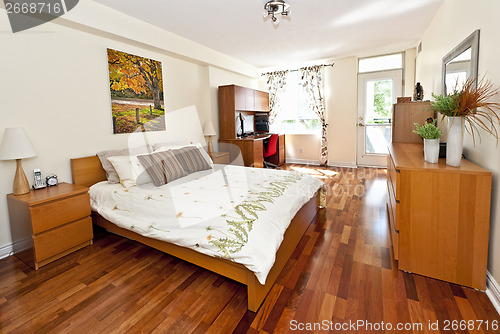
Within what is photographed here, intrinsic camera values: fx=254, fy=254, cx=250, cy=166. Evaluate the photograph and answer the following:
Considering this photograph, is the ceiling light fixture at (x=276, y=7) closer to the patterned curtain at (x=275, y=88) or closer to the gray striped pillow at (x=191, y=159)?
the gray striped pillow at (x=191, y=159)

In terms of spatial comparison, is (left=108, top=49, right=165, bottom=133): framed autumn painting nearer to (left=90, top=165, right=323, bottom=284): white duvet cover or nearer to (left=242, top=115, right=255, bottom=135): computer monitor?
(left=90, top=165, right=323, bottom=284): white duvet cover

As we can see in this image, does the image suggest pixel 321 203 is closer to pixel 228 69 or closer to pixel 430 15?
pixel 430 15

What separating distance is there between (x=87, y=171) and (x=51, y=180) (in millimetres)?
377

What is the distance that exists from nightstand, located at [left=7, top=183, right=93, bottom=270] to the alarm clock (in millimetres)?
68

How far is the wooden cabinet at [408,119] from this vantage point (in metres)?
3.12

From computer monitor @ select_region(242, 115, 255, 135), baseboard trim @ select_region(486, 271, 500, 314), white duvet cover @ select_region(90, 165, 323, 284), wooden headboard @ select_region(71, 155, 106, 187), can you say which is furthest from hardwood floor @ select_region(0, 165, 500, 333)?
computer monitor @ select_region(242, 115, 255, 135)

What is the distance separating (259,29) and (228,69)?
1.57 meters

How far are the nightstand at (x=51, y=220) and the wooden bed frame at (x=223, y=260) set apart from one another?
0.30 meters

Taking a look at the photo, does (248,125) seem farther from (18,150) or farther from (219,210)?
(18,150)

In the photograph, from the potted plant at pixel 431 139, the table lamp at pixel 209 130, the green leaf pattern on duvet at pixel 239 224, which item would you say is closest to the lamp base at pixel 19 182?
the green leaf pattern on duvet at pixel 239 224

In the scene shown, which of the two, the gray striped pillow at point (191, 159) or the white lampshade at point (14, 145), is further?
the gray striped pillow at point (191, 159)

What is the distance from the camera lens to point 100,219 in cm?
274

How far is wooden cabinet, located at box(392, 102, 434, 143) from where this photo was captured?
3125 mm

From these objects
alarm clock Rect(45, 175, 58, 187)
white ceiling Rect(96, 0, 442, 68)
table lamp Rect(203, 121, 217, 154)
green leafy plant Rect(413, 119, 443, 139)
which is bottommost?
alarm clock Rect(45, 175, 58, 187)
